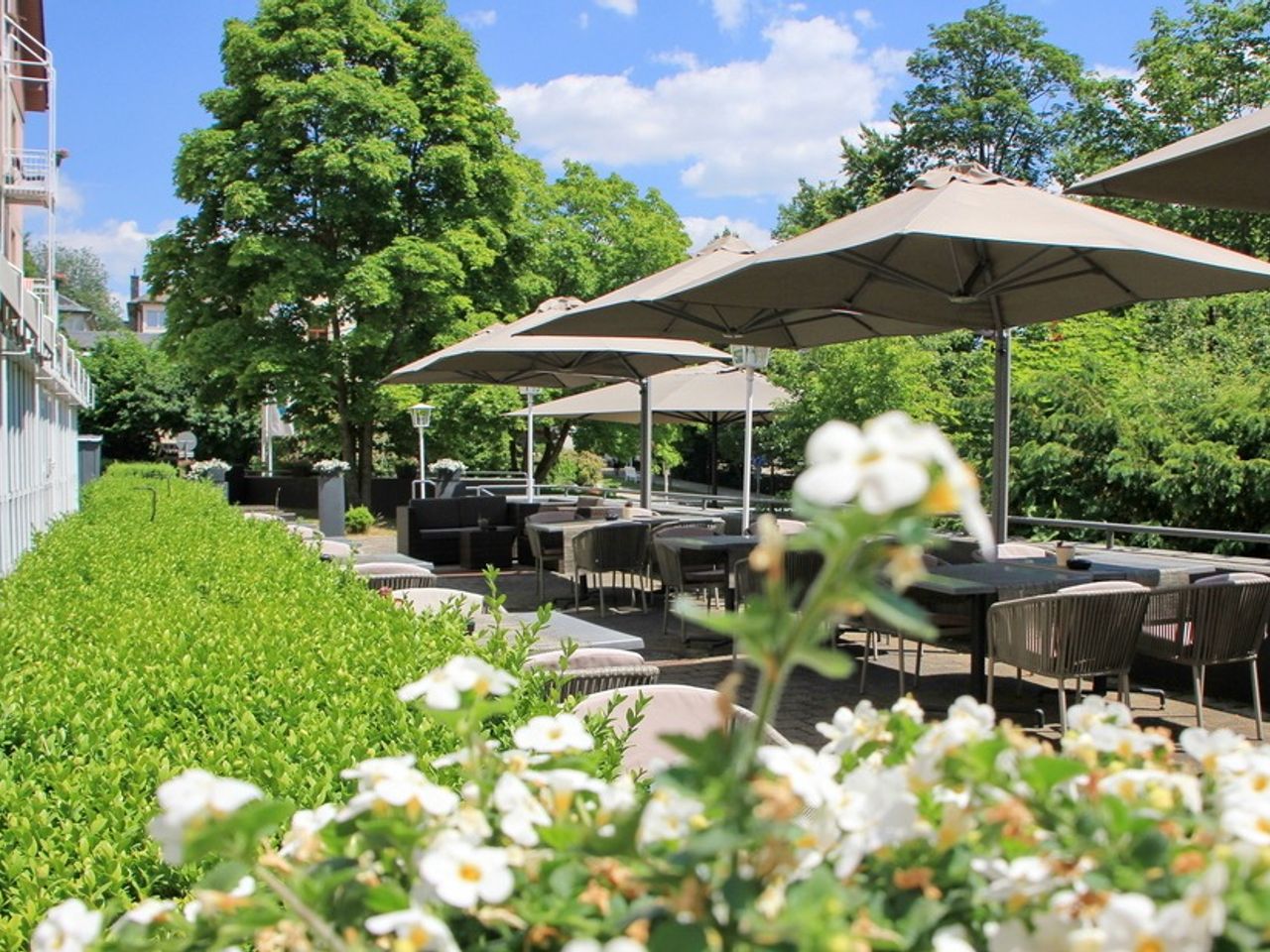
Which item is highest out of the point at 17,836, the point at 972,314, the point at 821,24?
the point at 821,24

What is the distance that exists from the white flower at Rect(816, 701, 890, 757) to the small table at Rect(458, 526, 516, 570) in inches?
530

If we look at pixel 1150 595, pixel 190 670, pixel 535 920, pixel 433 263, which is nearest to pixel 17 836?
pixel 190 670

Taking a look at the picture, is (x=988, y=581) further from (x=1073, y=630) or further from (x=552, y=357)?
(x=552, y=357)

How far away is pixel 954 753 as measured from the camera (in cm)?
114

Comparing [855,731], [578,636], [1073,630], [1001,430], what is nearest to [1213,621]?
[1073,630]

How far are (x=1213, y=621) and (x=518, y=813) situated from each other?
5755 mm

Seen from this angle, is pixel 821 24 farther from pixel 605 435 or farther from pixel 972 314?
pixel 972 314

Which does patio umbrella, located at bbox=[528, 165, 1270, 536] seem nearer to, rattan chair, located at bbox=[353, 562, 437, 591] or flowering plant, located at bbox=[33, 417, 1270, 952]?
rattan chair, located at bbox=[353, 562, 437, 591]

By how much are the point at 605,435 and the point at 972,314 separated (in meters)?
20.2

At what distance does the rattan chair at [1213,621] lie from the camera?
19.6ft

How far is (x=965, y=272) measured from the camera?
7621 mm

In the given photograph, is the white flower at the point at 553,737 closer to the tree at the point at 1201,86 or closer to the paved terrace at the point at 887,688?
the paved terrace at the point at 887,688

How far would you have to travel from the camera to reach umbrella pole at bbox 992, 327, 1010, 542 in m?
7.41

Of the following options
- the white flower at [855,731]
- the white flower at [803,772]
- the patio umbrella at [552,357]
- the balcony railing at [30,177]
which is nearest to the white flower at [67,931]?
the white flower at [803,772]
